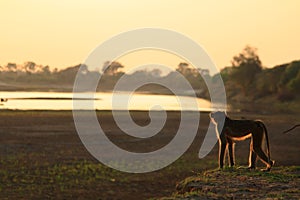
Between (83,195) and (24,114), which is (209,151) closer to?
(83,195)

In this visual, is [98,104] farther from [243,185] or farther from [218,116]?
[243,185]

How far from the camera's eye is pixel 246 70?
4761 inches

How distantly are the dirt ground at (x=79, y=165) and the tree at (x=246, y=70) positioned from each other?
80349mm

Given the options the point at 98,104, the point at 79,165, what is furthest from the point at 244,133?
the point at 98,104

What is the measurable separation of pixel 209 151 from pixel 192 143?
12.4 feet

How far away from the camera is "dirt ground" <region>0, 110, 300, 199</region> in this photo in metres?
17.4

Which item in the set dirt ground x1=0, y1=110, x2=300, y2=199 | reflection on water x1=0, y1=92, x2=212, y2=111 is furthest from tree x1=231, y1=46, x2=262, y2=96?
dirt ground x1=0, y1=110, x2=300, y2=199

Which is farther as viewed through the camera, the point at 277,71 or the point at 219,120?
the point at 277,71

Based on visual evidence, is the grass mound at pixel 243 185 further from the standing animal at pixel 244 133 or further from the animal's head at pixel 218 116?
the animal's head at pixel 218 116

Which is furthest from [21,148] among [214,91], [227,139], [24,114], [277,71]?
[214,91]

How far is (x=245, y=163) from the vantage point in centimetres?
2531

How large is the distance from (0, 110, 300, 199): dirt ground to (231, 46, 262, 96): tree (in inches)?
3163

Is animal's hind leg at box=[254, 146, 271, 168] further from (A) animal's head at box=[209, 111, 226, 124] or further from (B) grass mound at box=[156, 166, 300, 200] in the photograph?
(A) animal's head at box=[209, 111, 226, 124]

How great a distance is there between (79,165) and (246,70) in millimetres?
102957
